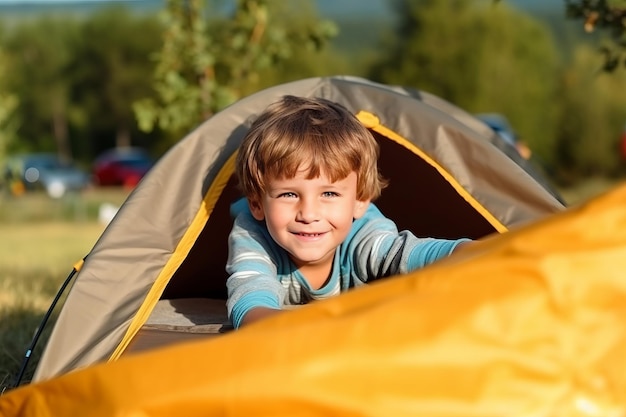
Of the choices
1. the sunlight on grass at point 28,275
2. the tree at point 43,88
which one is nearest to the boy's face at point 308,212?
the sunlight on grass at point 28,275

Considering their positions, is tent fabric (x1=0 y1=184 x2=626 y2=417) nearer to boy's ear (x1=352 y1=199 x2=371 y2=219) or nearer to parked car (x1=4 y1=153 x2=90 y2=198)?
boy's ear (x1=352 y1=199 x2=371 y2=219)

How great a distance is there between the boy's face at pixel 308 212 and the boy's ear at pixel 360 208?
10 centimetres

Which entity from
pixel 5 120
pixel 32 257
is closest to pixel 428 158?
pixel 32 257

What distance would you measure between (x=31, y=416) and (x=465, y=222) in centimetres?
201

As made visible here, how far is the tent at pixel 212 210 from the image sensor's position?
8.96ft

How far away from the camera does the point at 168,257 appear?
2.98m

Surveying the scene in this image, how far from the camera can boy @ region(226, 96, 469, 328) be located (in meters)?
2.85

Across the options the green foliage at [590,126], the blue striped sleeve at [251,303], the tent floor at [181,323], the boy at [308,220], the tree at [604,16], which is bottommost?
the green foliage at [590,126]

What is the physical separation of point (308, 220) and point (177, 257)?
0.43m

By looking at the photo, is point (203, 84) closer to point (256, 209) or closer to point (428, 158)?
point (428, 158)

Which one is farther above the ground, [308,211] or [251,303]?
[308,211]

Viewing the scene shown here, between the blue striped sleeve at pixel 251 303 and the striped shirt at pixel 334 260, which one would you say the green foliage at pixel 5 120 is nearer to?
the striped shirt at pixel 334 260

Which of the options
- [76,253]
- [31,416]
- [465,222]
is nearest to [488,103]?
[76,253]

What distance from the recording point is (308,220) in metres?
2.87
